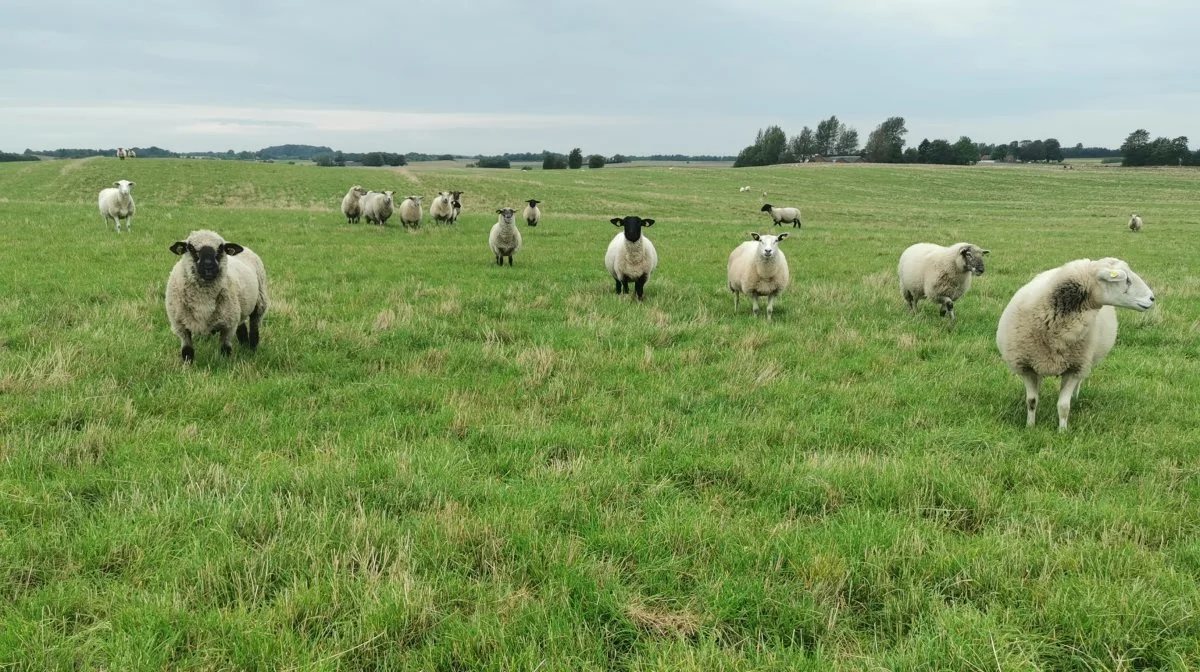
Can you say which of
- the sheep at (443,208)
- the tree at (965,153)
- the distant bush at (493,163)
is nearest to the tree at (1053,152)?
the tree at (965,153)

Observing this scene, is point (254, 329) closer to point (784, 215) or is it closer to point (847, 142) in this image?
point (784, 215)

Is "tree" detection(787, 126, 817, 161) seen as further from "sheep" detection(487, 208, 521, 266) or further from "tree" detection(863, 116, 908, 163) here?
"sheep" detection(487, 208, 521, 266)

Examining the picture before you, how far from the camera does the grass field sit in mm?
2980

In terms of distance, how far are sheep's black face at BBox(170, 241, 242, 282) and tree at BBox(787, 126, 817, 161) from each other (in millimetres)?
158156

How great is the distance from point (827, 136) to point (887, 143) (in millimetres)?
23696

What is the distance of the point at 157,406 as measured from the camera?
19.0 feet

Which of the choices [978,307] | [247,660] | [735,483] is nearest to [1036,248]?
[978,307]

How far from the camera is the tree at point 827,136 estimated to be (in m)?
158

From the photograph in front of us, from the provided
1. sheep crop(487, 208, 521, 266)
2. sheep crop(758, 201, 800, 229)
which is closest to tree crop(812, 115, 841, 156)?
sheep crop(758, 201, 800, 229)

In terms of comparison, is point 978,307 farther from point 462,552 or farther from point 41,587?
point 41,587

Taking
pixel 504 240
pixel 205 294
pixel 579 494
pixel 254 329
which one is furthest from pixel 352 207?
pixel 579 494

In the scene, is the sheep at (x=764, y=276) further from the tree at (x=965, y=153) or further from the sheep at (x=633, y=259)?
the tree at (x=965, y=153)

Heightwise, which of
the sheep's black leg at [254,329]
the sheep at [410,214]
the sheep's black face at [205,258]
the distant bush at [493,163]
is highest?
the distant bush at [493,163]

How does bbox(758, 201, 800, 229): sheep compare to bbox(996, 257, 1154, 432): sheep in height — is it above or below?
above
